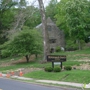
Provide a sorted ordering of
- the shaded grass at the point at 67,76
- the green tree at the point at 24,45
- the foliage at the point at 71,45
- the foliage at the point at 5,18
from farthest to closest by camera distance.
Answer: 1. the foliage at the point at 71,45
2. the foliage at the point at 5,18
3. the green tree at the point at 24,45
4. the shaded grass at the point at 67,76

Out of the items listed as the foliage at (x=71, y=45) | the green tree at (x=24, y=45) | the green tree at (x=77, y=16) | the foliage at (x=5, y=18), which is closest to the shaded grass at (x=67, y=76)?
the green tree at (x=24, y=45)

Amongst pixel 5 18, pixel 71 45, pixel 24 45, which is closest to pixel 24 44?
pixel 24 45

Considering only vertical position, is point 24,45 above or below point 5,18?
below

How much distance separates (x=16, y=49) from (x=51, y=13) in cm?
3812

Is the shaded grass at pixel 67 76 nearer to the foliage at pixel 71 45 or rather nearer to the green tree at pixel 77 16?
the green tree at pixel 77 16

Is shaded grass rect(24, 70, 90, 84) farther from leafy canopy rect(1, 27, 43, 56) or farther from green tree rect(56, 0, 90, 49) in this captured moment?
green tree rect(56, 0, 90, 49)

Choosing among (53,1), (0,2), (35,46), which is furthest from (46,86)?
(53,1)

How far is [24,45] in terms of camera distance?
33469 mm

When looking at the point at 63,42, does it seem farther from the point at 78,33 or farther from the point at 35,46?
the point at 35,46

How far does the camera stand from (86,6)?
132 feet

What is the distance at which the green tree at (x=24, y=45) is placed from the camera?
32.9 m

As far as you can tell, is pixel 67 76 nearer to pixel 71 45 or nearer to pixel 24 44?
pixel 24 44

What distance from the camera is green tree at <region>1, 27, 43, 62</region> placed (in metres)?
32.9

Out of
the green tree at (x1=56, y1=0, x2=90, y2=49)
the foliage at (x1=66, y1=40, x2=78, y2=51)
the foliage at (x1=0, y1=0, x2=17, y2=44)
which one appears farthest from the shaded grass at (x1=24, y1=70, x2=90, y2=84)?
the foliage at (x1=66, y1=40, x2=78, y2=51)
